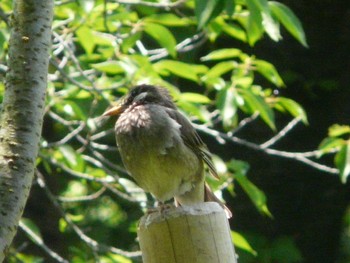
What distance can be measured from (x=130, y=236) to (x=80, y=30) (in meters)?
3.46

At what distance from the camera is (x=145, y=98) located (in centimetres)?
492

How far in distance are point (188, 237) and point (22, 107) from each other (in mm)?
653

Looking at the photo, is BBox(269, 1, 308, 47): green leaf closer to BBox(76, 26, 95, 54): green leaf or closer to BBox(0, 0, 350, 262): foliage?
BBox(0, 0, 350, 262): foliage

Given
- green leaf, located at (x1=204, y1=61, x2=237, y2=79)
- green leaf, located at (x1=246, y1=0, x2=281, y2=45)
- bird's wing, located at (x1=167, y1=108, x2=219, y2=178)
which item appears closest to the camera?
green leaf, located at (x1=246, y1=0, x2=281, y2=45)

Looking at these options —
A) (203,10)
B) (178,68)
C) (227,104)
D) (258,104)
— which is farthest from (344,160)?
(203,10)

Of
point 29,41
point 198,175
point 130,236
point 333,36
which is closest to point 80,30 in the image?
point 198,175

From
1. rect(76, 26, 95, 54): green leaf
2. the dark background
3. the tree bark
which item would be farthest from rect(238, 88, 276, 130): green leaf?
the dark background

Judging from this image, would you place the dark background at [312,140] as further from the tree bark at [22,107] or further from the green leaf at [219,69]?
the tree bark at [22,107]

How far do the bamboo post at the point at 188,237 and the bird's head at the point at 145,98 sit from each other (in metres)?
2.26

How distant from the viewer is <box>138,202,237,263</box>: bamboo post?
2518 millimetres

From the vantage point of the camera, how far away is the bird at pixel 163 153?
4520 mm

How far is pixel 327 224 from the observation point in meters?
8.54

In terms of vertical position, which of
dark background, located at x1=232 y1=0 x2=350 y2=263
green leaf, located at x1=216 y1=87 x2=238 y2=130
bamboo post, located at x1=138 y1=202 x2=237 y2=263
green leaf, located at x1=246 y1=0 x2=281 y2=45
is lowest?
dark background, located at x1=232 y1=0 x2=350 y2=263

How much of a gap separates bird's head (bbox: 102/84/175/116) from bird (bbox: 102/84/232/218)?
16 millimetres
